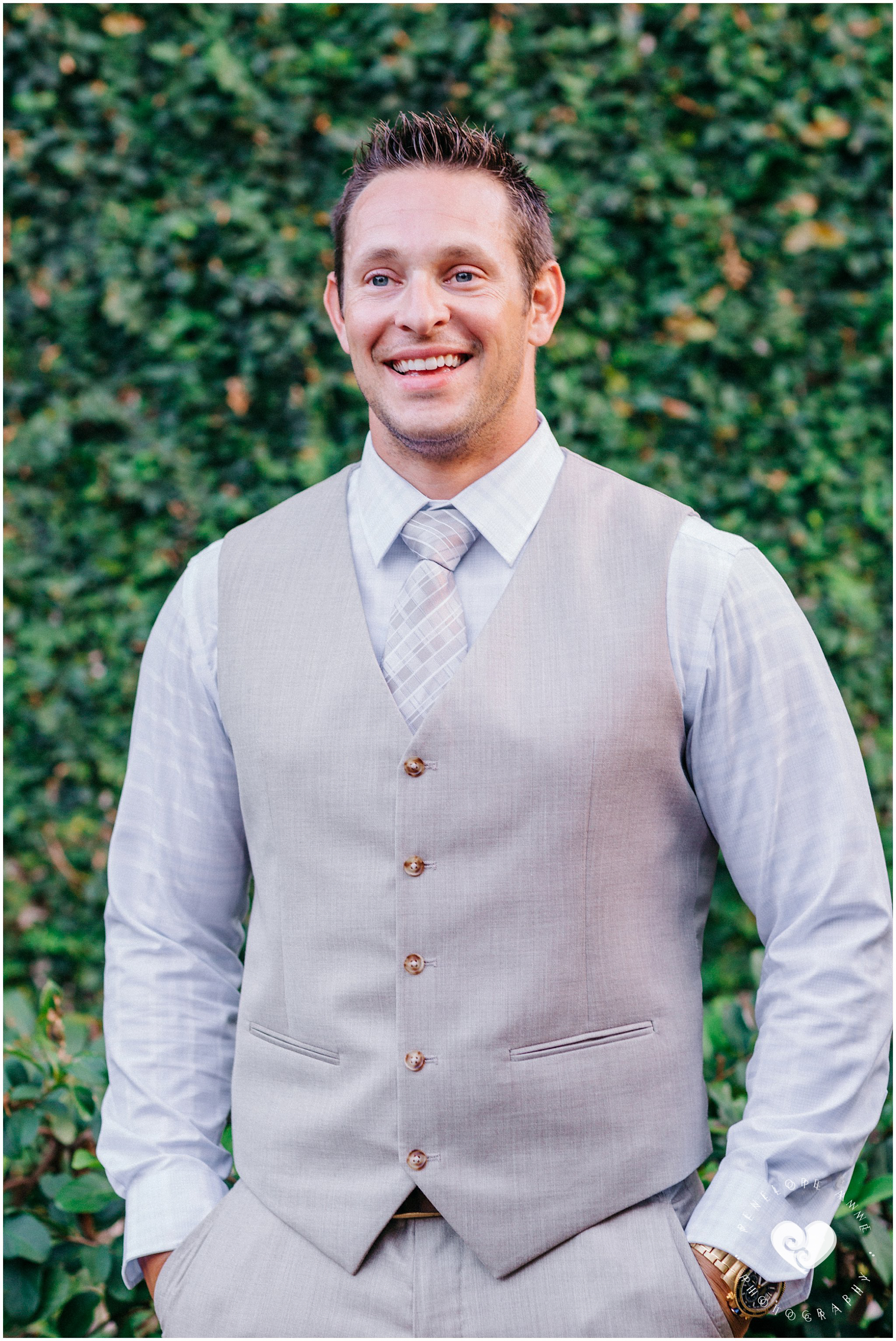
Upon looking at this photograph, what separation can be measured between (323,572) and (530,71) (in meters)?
1.86

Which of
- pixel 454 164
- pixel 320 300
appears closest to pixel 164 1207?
pixel 454 164

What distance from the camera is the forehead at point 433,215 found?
1402 mm

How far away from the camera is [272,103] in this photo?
107 inches

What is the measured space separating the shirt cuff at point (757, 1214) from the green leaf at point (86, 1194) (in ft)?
3.03

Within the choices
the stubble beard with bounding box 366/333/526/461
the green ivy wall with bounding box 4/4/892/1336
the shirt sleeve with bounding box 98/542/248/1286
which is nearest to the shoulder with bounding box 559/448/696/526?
the stubble beard with bounding box 366/333/526/461

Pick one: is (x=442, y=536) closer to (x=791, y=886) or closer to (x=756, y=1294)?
(x=791, y=886)

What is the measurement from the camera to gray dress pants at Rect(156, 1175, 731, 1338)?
4.17ft

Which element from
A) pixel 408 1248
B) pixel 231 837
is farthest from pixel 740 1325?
pixel 231 837

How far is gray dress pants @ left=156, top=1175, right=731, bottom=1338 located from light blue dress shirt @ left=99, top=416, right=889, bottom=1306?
0.22 feet

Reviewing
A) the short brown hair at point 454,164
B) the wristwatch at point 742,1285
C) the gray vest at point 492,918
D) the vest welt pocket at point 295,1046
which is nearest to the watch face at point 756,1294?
the wristwatch at point 742,1285

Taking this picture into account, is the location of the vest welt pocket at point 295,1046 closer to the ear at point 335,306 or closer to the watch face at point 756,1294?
the watch face at point 756,1294

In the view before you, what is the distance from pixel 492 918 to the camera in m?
1.29

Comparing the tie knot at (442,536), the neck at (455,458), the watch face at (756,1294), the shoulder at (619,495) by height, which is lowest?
the watch face at (756,1294)

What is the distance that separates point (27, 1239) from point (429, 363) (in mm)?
1438
